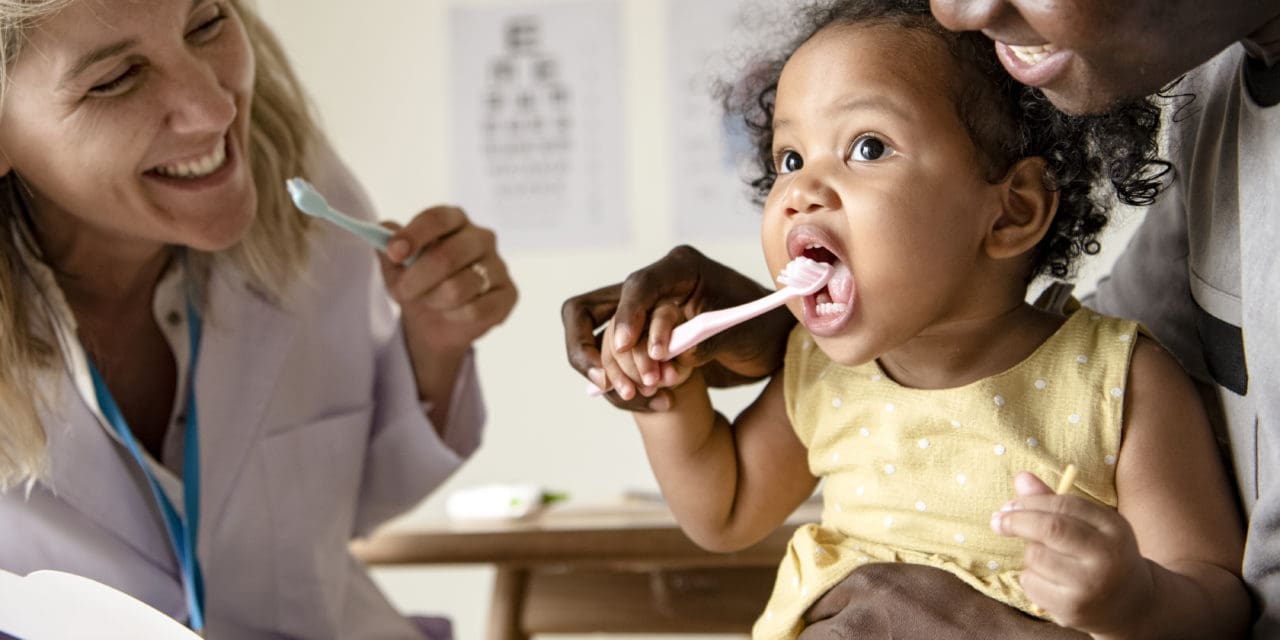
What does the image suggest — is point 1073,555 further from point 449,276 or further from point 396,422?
point 396,422

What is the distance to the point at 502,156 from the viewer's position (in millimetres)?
3232

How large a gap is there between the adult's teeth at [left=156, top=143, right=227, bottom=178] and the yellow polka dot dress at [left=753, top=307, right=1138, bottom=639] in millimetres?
668

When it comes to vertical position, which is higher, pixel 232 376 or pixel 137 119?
Answer: pixel 137 119

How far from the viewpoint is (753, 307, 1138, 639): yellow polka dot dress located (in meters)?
0.83

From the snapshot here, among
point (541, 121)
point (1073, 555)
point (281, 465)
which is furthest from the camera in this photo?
point (541, 121)

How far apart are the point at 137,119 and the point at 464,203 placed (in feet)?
6.92

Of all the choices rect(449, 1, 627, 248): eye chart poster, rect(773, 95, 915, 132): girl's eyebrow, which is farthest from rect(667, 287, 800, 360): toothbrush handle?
rect(449, 1, 627, 248): eye chart poster

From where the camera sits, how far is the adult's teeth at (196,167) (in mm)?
1219

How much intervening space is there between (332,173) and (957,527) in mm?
908

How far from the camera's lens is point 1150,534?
0.79 meters

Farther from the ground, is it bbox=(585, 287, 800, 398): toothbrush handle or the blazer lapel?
bbox=(585, 287, 800, 398): toothbrush handle

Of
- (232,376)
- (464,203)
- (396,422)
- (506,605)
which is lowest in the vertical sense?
(506,605)

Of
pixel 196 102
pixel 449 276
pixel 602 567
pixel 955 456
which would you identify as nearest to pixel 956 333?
pixel 955 456

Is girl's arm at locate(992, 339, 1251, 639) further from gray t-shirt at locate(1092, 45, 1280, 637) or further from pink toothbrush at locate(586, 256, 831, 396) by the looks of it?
pink toothbrush at locate(586, 256, 831, 396)
